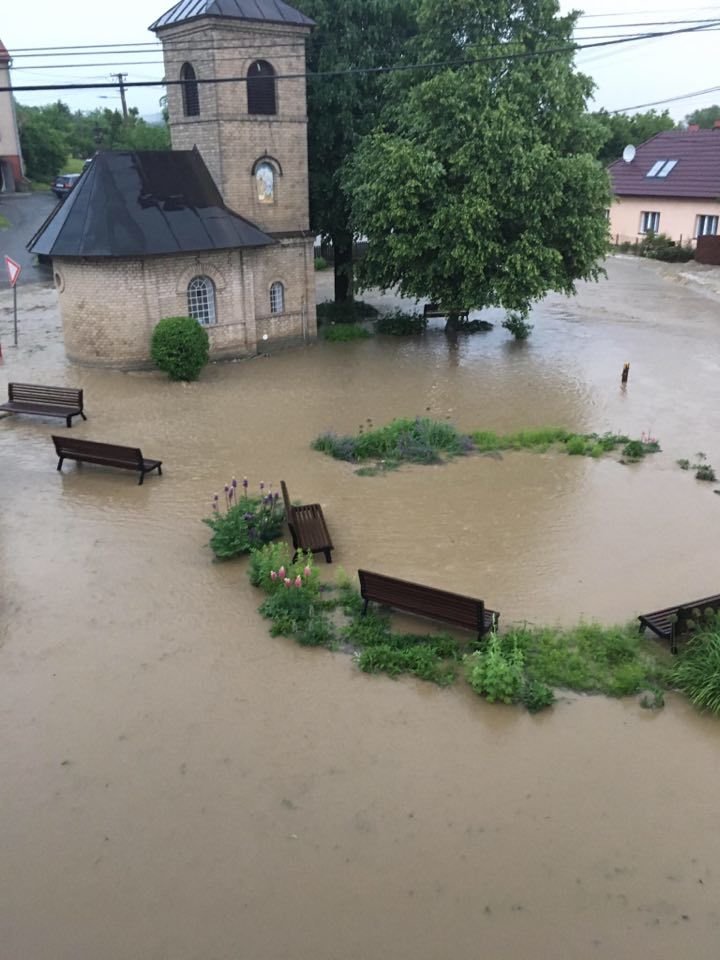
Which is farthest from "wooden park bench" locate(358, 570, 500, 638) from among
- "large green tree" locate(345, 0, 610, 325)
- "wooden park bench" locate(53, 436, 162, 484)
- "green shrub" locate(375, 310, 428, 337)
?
"green shrub" locate(375, 310, 428, 337)

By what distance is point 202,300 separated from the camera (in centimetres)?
2261

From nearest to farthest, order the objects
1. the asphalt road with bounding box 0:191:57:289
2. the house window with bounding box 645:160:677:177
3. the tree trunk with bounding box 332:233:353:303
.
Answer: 1. the tree trunk with bounding box 332:233:353:303
2. the asphalt road with bounding box 0:191:57:289
3. the house window with bounding box 645:160:677:177

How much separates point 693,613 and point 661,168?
44.7 metres

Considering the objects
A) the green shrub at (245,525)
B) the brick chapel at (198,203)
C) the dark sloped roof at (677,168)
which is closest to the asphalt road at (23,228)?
the brick chapel at (198,203)

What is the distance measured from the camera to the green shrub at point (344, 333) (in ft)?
86.2

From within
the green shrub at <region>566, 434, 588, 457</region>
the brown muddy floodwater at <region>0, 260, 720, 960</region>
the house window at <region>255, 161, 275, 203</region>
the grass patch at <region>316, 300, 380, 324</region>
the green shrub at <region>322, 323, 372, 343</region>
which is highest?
the house window at <region>255, 161, 275, 203</region>

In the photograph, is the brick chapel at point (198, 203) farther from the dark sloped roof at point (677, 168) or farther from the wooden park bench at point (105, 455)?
the dark sloped roof at point (677, 168)

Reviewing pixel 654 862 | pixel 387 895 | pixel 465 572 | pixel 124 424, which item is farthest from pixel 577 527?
pixel 124 424

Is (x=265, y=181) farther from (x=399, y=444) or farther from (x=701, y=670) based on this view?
(x=701, y=670)

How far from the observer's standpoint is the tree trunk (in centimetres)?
2765

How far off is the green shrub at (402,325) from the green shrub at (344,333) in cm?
68

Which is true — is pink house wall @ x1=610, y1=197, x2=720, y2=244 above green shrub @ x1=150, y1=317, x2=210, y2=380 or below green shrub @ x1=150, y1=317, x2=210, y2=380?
above

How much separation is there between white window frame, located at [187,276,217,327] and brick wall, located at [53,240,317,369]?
15 centimetres

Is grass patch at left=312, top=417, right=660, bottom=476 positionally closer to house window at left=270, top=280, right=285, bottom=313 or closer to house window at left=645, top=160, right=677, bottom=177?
house window at left=270, top=280, right=285, bottom=313
